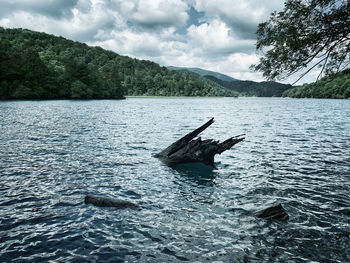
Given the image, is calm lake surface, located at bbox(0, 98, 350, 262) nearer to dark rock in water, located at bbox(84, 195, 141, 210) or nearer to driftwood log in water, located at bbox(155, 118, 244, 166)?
dark rock in water, located at bbox(84, 195, 141, 210)

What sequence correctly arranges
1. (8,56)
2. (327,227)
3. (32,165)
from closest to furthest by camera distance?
(327,227)
(32,165)
(8,56)

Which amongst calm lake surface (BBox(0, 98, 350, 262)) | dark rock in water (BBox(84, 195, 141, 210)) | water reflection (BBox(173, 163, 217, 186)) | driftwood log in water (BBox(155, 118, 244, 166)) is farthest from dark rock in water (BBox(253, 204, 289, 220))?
driftwood log in water (BBox(155, 118, 244, 166))

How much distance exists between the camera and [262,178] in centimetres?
1568

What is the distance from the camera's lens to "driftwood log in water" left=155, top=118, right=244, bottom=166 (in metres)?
18.2

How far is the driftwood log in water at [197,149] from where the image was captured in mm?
18188

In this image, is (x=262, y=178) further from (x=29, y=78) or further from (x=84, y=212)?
(x=29, y=78)

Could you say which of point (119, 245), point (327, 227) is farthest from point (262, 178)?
point (119, 245)

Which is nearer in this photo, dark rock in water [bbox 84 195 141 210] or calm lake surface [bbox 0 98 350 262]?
calm lake surface [bbox 0 98 350 262]

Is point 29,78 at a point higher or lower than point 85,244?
higher

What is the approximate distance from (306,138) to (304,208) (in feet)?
77.4

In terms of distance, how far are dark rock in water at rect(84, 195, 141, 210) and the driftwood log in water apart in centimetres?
821

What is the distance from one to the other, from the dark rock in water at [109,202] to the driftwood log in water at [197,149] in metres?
8.21

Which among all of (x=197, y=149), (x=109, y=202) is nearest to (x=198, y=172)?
(x=197, y=149)

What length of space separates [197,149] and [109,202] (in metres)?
8.80
